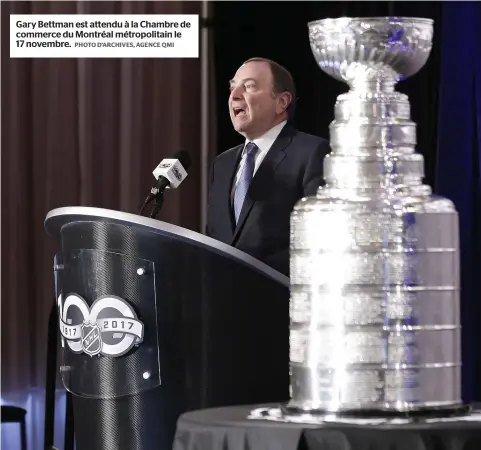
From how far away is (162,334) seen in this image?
2.63m

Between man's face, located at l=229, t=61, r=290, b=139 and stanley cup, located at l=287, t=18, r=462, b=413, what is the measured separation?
170cm

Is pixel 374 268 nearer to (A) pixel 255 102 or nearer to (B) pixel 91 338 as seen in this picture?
(B) pixel 91 338

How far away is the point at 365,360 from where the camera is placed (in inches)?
66.7

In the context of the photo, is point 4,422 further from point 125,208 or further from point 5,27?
point 5,27

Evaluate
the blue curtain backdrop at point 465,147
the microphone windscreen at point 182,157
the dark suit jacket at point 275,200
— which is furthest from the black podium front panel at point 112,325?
the blue curtain backdrop at point 465,147

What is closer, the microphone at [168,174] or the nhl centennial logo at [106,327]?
the nhl centennial logo at [106,327]

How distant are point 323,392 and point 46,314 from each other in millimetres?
3561

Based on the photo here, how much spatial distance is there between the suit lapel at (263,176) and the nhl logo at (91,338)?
30.2 inches

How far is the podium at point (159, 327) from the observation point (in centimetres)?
262

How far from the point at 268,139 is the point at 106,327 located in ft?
3.43

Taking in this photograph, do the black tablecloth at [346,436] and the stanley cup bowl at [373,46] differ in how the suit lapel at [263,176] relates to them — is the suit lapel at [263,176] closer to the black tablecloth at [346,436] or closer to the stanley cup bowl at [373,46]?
the stanley cup bowl at [373,46]
